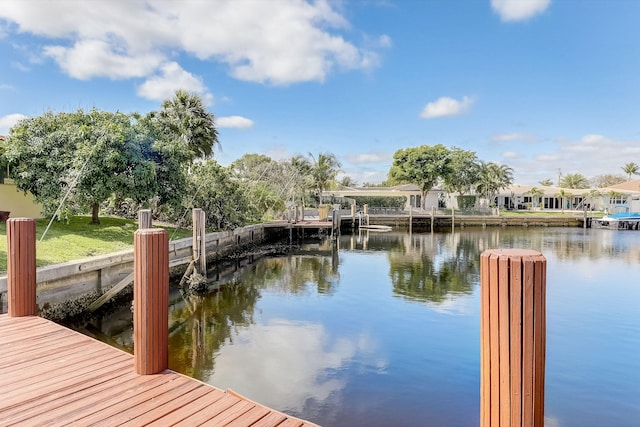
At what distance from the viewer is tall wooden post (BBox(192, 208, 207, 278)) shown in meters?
13.0

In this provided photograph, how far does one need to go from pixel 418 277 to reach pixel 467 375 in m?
9.77

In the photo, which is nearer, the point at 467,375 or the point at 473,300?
the point at 467,375

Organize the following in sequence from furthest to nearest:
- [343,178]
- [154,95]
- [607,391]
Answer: [343,178] < [154,95] < [607,391]

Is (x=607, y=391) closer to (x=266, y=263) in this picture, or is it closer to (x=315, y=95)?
(x=266, y=263)

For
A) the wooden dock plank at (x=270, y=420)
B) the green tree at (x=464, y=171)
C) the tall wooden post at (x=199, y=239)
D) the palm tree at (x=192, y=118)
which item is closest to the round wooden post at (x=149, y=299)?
the wooden dock plank at (x=270, y=420)

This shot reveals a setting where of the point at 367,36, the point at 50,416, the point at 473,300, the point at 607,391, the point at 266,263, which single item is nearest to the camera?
the point at 50,416

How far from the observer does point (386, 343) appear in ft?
29.7

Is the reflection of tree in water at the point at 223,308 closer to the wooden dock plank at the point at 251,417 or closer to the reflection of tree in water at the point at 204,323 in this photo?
the reflection of tree in water at the point at 204,323

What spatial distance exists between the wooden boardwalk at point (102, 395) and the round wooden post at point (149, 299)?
0.18 m

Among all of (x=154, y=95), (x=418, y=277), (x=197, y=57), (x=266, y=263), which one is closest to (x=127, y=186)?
(x=266, y=263)

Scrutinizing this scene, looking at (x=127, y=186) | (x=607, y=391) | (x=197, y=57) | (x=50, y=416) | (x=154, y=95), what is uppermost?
(x=197, y=57)

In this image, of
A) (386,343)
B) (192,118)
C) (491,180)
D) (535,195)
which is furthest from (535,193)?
(386,343)

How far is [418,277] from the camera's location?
17.0 metres

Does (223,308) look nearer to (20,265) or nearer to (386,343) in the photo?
(386,343)
